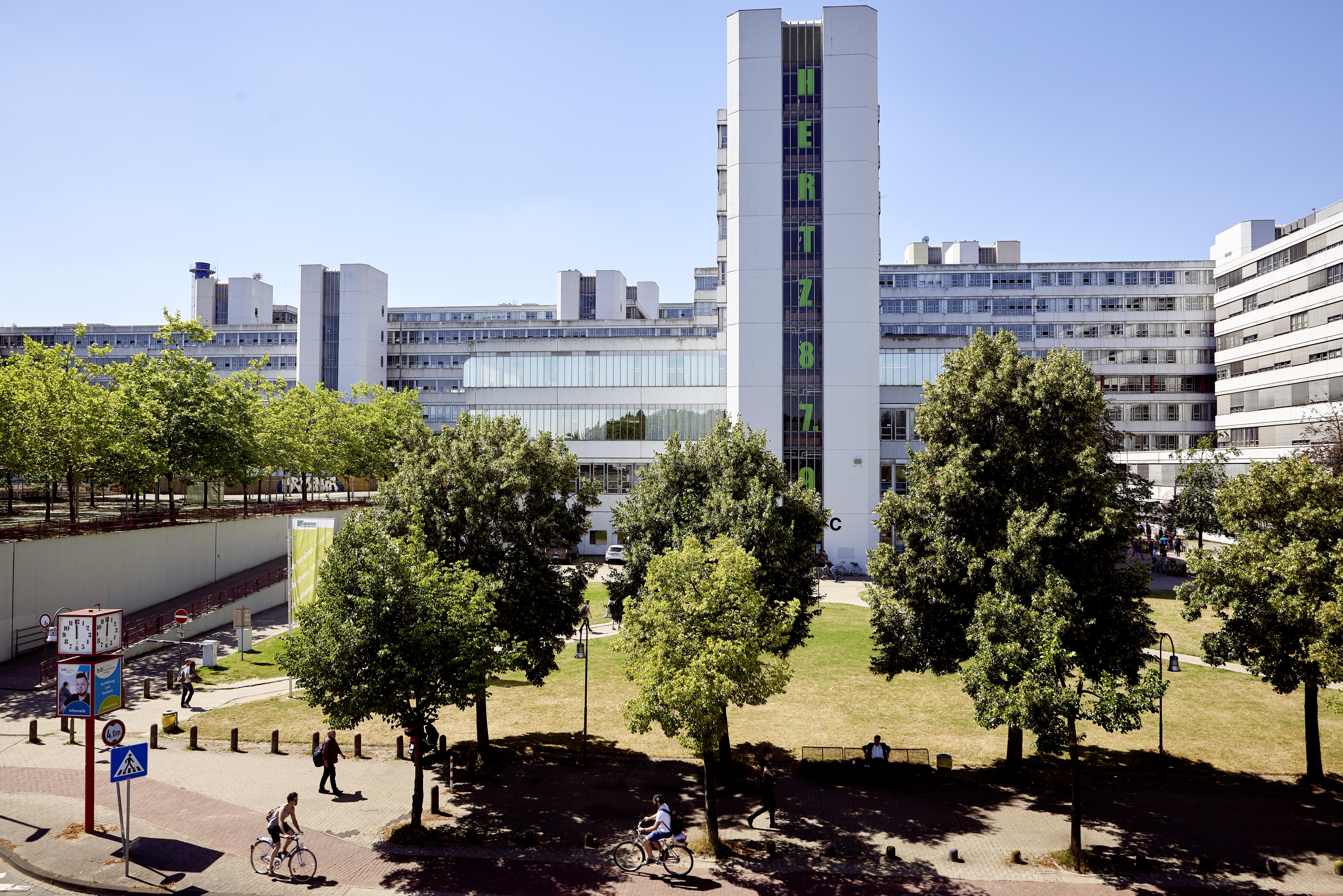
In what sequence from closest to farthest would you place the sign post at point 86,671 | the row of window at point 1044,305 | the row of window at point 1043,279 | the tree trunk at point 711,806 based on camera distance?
the tree trunk at point 711,806
the sign post at point 86,671
the row of window at point 1044,305
the row of window at point 1043,279

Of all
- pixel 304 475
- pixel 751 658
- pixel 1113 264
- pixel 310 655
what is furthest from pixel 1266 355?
pixel 304 475

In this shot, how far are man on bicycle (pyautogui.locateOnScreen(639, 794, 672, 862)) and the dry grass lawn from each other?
696 centimetres

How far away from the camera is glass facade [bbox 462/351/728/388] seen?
63.7m

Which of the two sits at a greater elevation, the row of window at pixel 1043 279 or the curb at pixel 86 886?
the row of window at pixel 1043 279

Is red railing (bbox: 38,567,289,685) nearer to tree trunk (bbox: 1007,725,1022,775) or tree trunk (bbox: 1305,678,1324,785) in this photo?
tree trunk (bbox: 1007,725,1022,775)

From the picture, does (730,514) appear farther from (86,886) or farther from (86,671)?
(86,886)

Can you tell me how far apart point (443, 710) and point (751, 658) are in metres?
15.6

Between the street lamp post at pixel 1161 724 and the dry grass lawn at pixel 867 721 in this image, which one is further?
the dry grass lawn at pixel 867 721

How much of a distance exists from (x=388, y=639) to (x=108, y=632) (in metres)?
7.09

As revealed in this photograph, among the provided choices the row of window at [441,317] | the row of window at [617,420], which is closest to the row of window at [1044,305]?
the row of window at [617,420]

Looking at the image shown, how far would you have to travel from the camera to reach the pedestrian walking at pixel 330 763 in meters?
19.9

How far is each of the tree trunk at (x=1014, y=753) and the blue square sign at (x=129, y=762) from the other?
21101 millimetres

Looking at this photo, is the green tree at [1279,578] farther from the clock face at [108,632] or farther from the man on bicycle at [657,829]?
the clock face at [108,632]

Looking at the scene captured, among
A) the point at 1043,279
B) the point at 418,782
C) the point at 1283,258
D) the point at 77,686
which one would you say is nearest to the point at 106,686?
the point at 77,686
